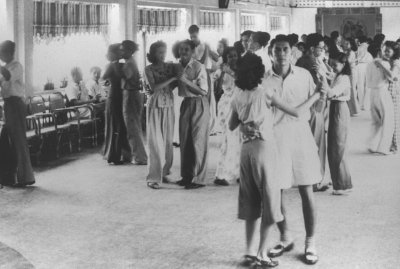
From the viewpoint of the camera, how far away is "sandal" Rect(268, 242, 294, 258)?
524 centimetres

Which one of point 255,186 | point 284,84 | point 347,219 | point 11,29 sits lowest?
point 347,219

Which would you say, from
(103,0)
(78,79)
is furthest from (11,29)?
(103,0)

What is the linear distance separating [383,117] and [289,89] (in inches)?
209

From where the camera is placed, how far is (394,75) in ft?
32.4

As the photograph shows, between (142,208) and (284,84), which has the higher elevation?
(284,84)

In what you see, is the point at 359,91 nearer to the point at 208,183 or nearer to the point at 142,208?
the point at 208,183

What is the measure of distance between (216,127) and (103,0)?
313cm

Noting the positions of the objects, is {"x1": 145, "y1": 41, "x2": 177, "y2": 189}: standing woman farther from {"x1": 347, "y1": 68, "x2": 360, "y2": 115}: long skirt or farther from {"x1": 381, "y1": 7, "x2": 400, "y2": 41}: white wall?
{"x1": 381, "y1": 7, "x2": 400, "y2": 41}: white wall

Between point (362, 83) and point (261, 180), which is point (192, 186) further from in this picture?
point (362, 83)

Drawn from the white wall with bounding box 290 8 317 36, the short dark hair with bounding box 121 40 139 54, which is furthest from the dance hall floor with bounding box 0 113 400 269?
the white wall with bounding box 290 8 317 36

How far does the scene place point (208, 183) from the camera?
828cm

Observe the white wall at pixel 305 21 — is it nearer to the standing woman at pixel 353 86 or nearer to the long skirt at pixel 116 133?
the standing woman at pixel 353 86

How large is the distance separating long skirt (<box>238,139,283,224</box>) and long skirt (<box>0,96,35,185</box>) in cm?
398

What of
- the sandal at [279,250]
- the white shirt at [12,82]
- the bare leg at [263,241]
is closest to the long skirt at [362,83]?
the white shirt at [12,82]
